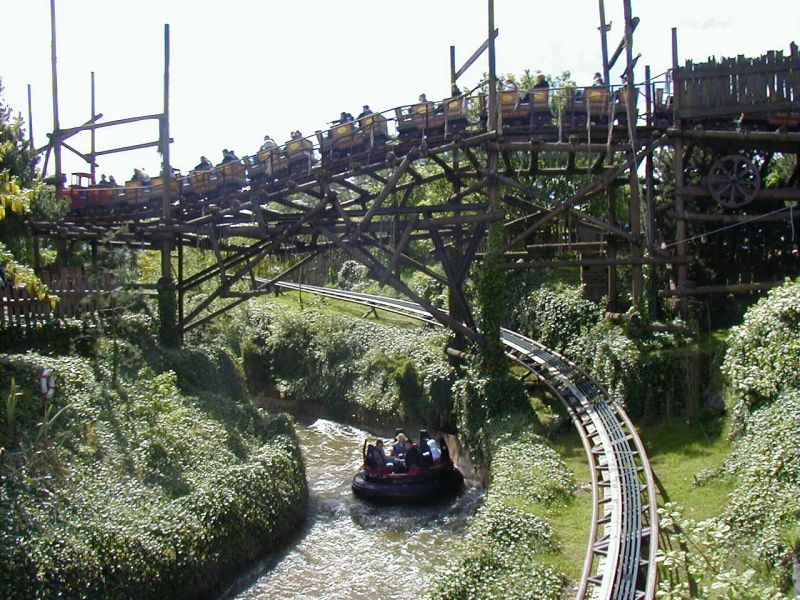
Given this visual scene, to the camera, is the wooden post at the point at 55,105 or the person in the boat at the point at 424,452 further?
the wooden post at the point at 55,105

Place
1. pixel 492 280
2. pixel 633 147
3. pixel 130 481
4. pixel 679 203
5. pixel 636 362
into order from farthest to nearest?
pixel 492 280
pixel 679 203
pixel 633 147
pixel 636 362
pixel 130 481

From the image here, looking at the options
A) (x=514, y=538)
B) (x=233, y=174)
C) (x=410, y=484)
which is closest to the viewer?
(x=514, y=538)

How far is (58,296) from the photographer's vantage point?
15602 millimetres

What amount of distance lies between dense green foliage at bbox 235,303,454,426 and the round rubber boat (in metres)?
3.37

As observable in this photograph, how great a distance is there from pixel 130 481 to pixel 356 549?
4.62 meters

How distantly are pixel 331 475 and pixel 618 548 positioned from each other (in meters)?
10.5

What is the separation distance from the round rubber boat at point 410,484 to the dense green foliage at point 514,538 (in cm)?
244

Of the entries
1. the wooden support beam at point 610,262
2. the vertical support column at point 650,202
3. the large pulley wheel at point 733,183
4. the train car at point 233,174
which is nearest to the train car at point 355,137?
the train car at point 233,174

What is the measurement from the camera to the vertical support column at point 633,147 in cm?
1834

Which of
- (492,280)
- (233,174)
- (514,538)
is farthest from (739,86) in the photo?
(233,174)

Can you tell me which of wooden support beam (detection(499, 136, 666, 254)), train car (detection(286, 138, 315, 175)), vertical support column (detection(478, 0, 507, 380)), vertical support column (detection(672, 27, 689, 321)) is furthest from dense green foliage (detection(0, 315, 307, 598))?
vertical support column (detection(672, 27, 689, 321))

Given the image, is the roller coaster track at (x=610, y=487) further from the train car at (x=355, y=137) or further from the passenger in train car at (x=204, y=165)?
the passenger in train car at (x=204, y=165)

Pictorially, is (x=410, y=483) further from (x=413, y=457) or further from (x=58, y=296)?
(x=58, y=296)

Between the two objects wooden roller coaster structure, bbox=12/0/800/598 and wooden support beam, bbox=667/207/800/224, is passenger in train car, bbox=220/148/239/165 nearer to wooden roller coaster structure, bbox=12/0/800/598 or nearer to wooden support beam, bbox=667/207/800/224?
wooden roller coaster structure, bbox=12/0/800/598
